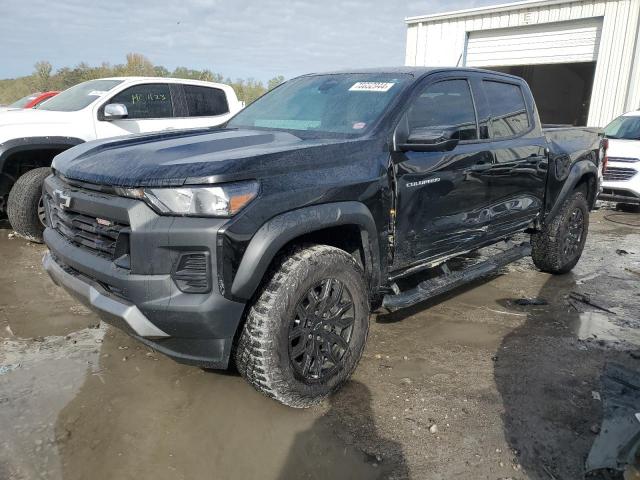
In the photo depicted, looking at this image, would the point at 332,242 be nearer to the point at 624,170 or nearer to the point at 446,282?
the point at 446,282

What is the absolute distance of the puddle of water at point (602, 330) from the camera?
3.76 m

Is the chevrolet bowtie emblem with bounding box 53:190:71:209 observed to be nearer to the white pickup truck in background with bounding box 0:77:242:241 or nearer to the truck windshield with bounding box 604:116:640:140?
the white pickup truck in background with bounding box 0:77:242:241

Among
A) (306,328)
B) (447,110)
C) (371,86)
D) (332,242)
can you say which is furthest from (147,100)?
(306,328)

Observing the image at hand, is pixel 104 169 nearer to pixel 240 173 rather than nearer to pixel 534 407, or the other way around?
pixel 240 173

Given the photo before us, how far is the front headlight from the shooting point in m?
2.20

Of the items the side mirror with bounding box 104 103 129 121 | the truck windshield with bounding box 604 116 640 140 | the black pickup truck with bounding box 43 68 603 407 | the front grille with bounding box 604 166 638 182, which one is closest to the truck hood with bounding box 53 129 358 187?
the black pickup truck with bounding box 43 68 603 407

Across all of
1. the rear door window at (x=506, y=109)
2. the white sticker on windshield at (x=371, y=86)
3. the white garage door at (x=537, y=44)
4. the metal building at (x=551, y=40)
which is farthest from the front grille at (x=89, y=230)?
the white garage door at (x=537, y=44)

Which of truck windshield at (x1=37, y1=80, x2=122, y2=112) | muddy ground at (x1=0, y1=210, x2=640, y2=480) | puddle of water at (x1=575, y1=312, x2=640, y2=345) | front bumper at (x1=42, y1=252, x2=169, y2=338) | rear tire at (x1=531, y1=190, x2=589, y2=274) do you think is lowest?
puddle of water at (x1=575, y1=312, x2=640, y2=345)

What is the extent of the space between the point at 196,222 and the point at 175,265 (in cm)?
21

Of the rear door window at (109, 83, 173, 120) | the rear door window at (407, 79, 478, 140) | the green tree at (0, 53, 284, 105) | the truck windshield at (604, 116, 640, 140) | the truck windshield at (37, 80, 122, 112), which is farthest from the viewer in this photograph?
the green tree at (0, 53, 284, 105)

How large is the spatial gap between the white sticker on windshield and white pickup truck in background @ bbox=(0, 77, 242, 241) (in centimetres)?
299

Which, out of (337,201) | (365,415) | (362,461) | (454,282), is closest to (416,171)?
(337,201)

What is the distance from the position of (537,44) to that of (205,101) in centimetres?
1057

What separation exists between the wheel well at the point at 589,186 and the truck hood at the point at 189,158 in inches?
135
